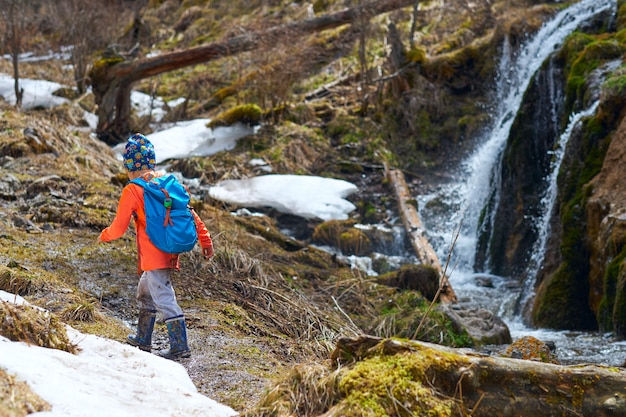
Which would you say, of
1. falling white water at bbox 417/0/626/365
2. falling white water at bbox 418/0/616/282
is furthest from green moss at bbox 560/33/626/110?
falling white water at bbox 418/0/616/282

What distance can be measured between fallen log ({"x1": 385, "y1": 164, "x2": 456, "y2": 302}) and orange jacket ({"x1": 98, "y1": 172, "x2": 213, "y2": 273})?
522 cm

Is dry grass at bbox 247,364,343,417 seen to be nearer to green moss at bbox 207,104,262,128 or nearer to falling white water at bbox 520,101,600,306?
falling white water at bbox 520,101,600,306

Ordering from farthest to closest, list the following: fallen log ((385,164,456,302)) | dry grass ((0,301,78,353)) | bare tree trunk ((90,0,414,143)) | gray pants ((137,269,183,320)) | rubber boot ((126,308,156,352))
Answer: bare tree trunk ((90,0,414,143)), fallen log ((385,164,456,302)), rubber boot ((126,308,156,352)), gray pants ((137,269,183,320)), dry grass ((0,301,78,353))

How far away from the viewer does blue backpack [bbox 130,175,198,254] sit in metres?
4.53

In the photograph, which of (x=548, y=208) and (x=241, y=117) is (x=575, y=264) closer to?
(x=548, y=208)

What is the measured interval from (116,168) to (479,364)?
33.6 feet

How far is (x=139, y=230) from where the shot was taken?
4637 mm

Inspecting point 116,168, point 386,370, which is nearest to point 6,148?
point 116,168

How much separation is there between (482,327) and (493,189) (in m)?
5.68

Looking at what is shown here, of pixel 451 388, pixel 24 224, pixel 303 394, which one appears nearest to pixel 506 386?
pixel 451 388

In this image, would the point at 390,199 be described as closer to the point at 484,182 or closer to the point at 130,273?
the point at 484,182

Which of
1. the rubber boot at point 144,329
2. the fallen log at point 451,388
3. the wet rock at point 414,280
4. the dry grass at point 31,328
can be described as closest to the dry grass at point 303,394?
the fallen log at point 451,388

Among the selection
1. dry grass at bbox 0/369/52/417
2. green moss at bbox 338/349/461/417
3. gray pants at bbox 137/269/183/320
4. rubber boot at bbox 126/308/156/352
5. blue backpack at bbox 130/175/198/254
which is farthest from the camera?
rubber boot at bbox 126/308/156/352

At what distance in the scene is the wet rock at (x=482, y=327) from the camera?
730 centimetres
